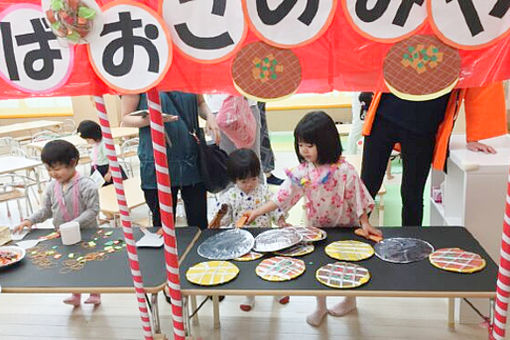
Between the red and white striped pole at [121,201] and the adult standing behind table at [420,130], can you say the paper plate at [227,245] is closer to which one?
the red and white striped pole at [121,201]

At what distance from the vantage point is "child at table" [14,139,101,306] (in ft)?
7.73

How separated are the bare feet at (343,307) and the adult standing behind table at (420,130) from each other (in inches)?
21.7

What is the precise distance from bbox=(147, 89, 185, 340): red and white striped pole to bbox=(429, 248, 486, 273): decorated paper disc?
0.96 metres

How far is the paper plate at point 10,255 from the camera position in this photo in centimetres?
186

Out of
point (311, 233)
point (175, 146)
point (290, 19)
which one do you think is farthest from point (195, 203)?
point (290, 19)

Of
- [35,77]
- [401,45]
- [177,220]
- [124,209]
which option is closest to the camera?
[401,45]

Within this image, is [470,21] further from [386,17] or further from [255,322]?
[255,322]

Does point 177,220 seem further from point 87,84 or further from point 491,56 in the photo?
point 491,56

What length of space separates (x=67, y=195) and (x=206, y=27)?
65.6 inches

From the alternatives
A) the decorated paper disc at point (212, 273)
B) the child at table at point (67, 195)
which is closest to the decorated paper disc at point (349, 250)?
the decorated paper disc at point (212, 273)

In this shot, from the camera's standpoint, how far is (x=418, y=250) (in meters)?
1.75

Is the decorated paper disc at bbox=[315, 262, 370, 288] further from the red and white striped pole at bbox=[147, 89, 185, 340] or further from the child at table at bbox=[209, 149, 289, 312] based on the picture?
the child at table at bbox=[209, 149, 289, 312]

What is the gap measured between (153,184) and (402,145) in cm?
126

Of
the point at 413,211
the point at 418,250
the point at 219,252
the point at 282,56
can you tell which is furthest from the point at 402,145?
the point at 282,56
